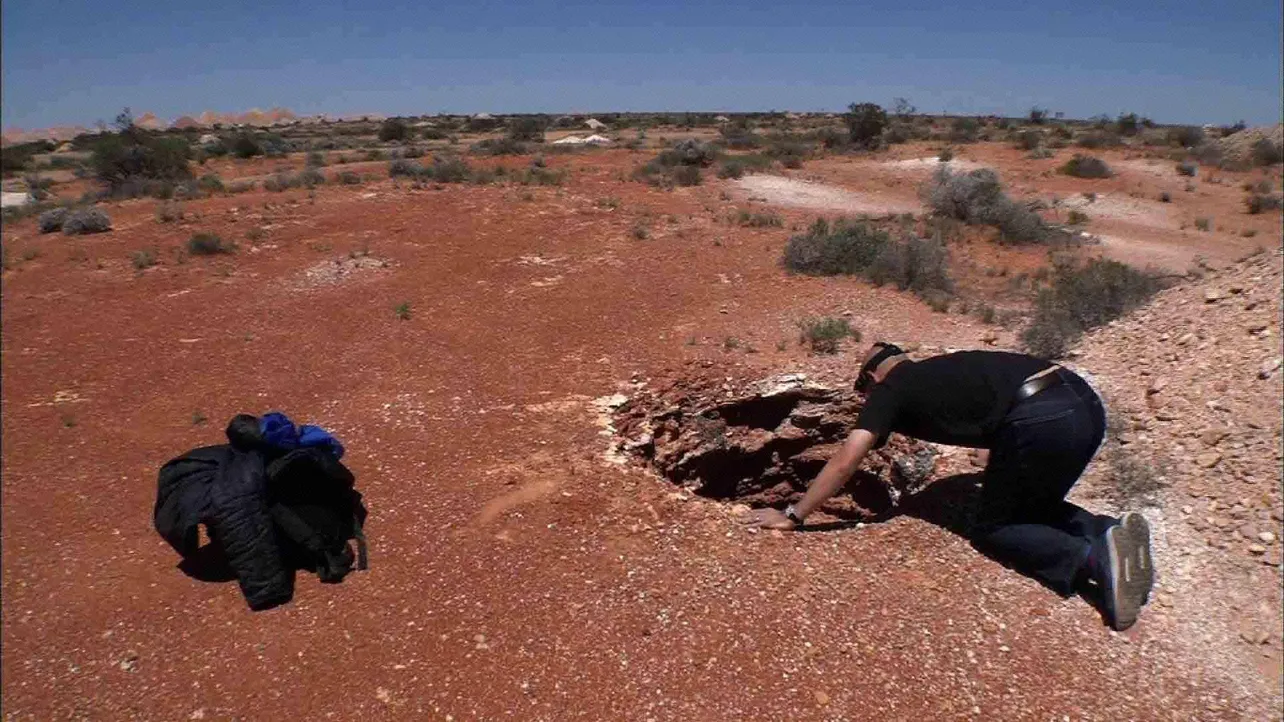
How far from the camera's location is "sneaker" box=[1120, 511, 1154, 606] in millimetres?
3223

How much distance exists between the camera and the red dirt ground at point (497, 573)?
Answer: 9.58ft

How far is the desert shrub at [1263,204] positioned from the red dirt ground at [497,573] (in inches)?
501

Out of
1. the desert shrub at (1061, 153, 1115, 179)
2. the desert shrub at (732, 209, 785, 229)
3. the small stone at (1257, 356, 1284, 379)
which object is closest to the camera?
the small stone at (1257, 356, 1284, 379)

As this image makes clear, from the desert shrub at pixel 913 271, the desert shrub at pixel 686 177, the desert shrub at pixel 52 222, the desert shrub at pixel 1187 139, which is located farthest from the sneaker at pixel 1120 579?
the desert shrub at pixel 1187 139

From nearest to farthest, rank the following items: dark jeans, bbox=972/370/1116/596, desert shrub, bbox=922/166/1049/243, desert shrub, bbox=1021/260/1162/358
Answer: dark jeans, bbox=972/370/1116/596 → desert shrub, bbox=1021/260/1162/358 → desert shrub, bbox=922/166/1049/243

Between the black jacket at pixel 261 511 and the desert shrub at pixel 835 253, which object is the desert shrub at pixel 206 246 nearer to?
the black jacket at pixel 261 511

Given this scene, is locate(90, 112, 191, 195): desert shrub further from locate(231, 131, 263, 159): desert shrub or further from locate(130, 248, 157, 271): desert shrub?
locate(130, 248, 157, 271): desert shrub

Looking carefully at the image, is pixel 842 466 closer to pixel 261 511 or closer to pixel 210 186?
pixel 261 511

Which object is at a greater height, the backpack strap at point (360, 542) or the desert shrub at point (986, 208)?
the desert shrub at point (986, 208)

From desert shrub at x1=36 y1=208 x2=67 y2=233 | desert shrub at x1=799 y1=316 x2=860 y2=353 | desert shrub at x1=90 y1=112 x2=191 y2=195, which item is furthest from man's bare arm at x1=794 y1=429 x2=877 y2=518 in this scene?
desert shrub at x1=90 y1=112 x2=191 y2=195

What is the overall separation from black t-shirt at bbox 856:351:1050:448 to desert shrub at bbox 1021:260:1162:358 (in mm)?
2896

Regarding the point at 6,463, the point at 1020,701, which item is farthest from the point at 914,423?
the point at 6,463

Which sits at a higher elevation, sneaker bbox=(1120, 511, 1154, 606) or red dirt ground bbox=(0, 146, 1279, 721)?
sneaker bbox=(1120, 511, 1154, 606)

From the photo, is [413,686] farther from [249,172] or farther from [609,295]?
[249,172]
